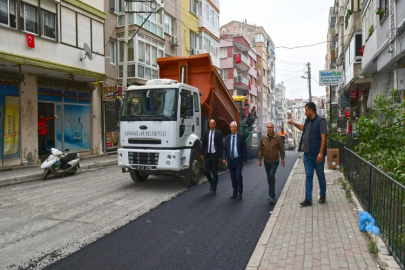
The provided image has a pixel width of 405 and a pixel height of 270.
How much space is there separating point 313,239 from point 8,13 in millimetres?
13616

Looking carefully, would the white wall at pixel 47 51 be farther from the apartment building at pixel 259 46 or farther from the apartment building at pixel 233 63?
the apartment building at pixel 259 46

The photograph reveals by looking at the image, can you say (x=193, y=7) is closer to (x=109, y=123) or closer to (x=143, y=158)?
(x=109, y=123)

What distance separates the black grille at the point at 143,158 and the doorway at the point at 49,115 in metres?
9.11

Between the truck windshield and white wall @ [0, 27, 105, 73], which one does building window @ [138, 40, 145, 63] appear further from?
the truck windshield

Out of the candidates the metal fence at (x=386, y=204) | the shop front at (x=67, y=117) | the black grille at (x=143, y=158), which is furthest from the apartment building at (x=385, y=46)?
the shop front at (x=67, y=117)

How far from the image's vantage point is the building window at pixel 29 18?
1366cm

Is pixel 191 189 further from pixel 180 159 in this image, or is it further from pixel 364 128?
pixel 364 128

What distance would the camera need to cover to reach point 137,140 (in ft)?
29.9

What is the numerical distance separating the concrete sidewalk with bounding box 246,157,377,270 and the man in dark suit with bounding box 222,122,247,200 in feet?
3.87

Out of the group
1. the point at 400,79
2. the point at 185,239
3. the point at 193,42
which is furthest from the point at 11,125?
the point at 193,42

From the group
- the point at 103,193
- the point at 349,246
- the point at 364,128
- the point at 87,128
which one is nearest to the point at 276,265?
the point at 349,246

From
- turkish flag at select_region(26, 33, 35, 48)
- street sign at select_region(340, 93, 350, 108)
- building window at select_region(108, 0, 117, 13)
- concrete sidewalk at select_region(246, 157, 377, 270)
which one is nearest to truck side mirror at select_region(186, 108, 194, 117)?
concrete sidewalk at select_region(246, 157, 377, 270)

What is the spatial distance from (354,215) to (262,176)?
566 centimetres

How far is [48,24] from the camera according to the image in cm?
1499
